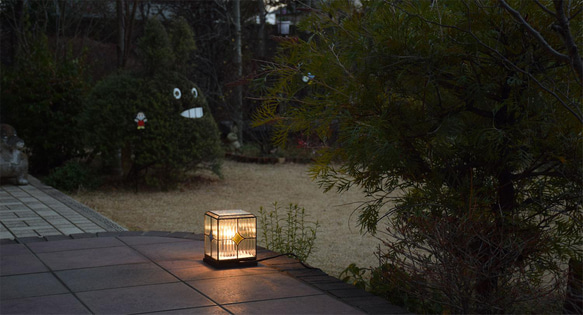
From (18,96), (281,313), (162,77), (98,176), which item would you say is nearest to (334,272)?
(281,313)

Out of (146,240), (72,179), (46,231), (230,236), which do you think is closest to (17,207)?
(46,231)

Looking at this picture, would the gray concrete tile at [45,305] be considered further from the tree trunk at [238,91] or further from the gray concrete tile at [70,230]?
the tree trunk at [238,91]

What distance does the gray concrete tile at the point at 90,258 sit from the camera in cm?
445

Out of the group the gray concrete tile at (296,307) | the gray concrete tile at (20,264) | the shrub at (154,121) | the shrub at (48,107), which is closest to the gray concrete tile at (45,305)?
the gray concrete tile at (20,264)

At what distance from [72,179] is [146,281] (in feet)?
20.2

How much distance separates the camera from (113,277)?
13.4ft

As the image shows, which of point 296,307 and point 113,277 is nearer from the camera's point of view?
point 296,307

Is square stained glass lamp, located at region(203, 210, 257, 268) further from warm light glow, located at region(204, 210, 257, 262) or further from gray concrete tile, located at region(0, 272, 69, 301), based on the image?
gray concrete tile, located at region(0, 272, 69, 301)

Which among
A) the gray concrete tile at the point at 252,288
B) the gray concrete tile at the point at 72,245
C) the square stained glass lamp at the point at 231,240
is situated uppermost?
the square stained glass lamp at the point at 231,240

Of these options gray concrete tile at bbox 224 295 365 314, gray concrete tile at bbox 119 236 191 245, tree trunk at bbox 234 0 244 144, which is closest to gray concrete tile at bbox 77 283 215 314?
gray concrete tile at bbox 224 295 365 314

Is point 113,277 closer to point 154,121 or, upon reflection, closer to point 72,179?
point 154,121

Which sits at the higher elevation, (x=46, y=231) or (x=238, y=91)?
(x=238, y=91)

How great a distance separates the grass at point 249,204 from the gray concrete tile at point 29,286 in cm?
244

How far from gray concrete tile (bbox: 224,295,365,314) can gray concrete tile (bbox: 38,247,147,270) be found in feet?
4.52
